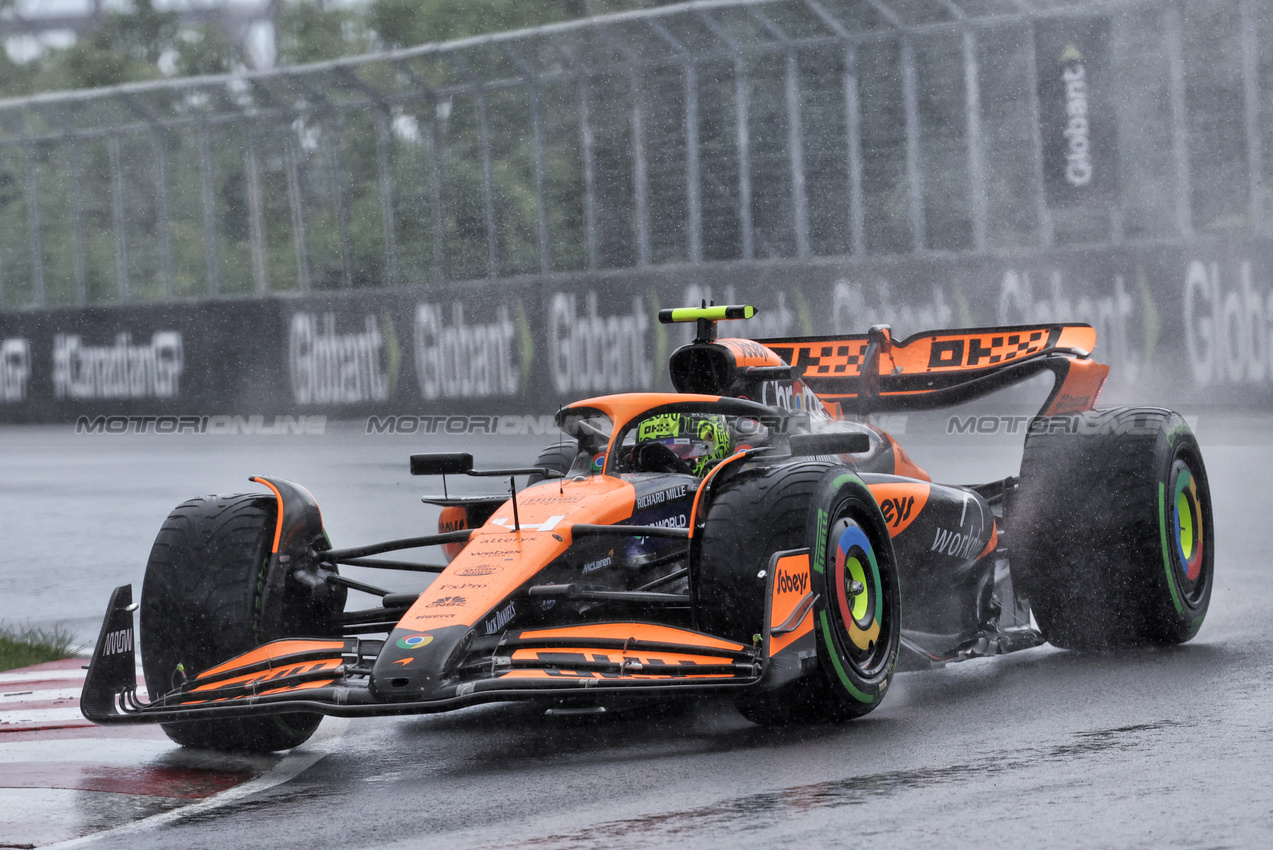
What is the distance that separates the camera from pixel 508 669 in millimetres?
5156

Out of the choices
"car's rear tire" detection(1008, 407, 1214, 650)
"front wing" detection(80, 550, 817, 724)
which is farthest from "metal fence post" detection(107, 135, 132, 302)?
"front wing" detection(80, 550, 817, 724)

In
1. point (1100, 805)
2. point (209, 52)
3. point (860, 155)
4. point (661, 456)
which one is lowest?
point (1100, 805)

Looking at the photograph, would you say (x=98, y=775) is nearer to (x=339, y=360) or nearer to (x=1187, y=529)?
(x=1187, y=529)

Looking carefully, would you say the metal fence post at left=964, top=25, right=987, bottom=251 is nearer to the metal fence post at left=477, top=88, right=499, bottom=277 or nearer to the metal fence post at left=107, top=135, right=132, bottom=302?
the metal fence post at left=477, top=88, right=499, bottom=277

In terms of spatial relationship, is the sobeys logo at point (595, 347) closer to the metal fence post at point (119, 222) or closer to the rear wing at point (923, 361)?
the metal fence post at point (119, 222)

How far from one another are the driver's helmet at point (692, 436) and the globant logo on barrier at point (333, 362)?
1209cm

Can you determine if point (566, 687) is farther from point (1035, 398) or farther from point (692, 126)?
point (692, 126)

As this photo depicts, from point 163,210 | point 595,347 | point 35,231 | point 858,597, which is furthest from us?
point 35,231

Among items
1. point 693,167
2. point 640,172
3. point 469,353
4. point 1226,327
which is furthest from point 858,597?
point 640,172

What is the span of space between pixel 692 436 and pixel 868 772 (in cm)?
219

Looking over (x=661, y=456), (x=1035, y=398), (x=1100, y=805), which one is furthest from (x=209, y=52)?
(x=1100, y=805)

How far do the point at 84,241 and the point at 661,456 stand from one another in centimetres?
1693

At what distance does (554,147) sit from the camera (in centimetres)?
1858

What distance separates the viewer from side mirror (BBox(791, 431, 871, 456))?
602 centimetres
